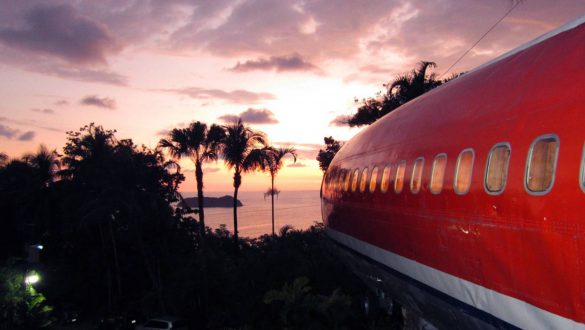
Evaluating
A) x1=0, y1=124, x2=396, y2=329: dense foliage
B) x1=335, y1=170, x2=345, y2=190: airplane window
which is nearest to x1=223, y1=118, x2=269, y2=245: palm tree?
x1=0, y1=124, x2=396, y2=329: dense foliage

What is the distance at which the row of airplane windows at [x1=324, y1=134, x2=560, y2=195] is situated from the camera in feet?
18.0

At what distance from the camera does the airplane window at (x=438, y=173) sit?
8.03 metres

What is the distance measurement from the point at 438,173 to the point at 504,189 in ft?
6.71

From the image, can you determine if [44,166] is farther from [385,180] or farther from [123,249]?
[385,180]

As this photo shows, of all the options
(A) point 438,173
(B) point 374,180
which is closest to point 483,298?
(A) point 438,173

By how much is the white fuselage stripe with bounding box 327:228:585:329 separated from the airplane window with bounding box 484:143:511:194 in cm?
137

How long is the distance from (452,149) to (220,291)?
23831 millimetres

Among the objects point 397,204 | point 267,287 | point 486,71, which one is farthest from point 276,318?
point 486,71

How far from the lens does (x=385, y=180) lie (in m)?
11.1

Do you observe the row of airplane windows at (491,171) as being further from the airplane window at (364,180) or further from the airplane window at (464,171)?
the airplane window at (364,180)

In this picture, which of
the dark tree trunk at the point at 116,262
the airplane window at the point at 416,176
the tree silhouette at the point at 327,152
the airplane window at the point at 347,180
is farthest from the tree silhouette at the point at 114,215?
the airplane window at the point at 416,176

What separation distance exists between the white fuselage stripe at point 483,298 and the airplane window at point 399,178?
1.36 meters

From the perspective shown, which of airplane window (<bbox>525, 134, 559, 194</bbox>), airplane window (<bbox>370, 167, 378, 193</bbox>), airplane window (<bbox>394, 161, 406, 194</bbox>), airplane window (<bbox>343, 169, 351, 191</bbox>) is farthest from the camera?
airplane window (<bbox>343, 169, 351, 191</bbox>)

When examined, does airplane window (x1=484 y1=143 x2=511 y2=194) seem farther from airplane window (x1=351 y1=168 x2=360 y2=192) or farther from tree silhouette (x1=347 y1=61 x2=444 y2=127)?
tree silhouette (x1=347 y1=61 x2=444 y2=127)
